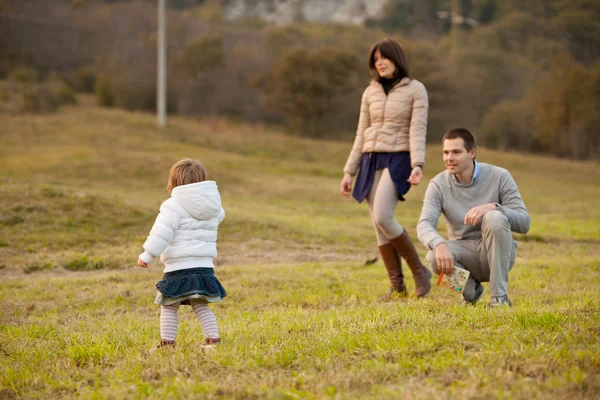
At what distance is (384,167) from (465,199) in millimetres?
1104

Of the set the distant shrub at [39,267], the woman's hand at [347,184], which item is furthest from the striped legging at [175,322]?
the distant shrub at [39,267]

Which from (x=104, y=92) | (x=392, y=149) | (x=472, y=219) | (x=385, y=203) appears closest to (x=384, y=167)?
(x=392, y=149)

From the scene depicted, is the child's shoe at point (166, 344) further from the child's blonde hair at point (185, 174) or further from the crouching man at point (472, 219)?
the crouching man at point (472, 219)

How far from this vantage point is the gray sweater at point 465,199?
6359mm

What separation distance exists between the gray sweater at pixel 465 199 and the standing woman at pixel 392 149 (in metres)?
0.59

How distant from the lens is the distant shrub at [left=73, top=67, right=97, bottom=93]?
53969 mm

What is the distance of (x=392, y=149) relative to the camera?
23.9 ft

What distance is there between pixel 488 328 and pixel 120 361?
2351 millimetres

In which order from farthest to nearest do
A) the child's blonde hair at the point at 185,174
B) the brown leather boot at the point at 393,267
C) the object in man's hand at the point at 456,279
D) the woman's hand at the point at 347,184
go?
1. the woman's hand at the point at 347,184
2. the brown leather boot at the point at 393,267
3. the object in man's hand at the point at 456,279
4. the child's blonde hair at the point at 185,174

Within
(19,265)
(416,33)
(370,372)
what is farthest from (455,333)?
(416,33)

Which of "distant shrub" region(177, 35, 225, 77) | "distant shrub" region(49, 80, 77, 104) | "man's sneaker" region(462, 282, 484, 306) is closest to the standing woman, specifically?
"man's sneaker" region(462, 282, 484, 306)

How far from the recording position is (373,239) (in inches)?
524

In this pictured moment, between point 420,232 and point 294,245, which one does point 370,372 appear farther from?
point 294,245

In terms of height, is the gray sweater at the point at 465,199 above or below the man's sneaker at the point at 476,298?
above
